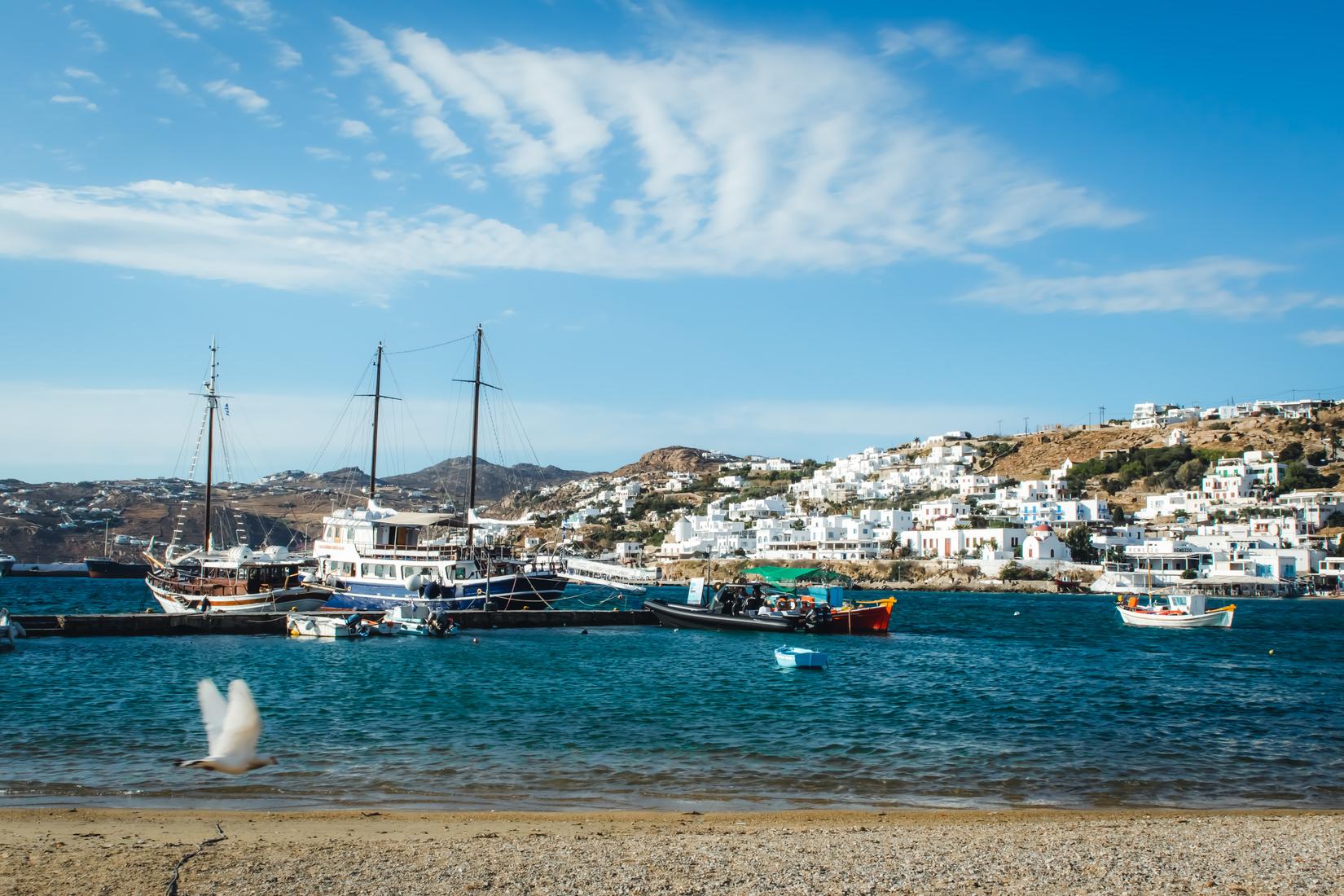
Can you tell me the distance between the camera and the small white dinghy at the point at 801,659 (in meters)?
32.0

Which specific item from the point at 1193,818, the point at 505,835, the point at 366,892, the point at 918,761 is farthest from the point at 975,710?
the point at 366,892

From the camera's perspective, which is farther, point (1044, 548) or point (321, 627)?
point (1044, 548)

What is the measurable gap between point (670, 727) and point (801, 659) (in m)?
12.6

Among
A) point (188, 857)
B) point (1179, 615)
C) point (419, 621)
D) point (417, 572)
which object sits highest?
point (417, 572)

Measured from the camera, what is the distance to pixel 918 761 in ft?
55.7

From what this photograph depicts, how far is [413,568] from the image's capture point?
169 feet

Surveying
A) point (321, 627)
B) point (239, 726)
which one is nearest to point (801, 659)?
point (321, 627)

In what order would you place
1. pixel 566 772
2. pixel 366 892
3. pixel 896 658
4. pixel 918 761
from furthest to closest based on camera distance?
1. pixel 896 658
2. pixel 918 761
3. pixel 566 772
4. pixel 366 892

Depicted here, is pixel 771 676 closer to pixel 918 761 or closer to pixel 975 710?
pixel 975 710

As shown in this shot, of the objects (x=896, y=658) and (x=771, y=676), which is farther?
(x=896, y=658)

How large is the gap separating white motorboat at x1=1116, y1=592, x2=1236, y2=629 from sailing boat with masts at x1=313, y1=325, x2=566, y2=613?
33.2m

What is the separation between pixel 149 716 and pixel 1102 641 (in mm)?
40648

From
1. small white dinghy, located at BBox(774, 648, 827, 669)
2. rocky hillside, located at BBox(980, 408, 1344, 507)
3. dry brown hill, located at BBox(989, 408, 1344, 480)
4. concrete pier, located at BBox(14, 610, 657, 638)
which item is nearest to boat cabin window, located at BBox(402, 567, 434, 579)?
concrete pier, located at BBox(14, 610, 657, 638)

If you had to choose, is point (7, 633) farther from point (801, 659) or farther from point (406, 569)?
point (801, 659)
